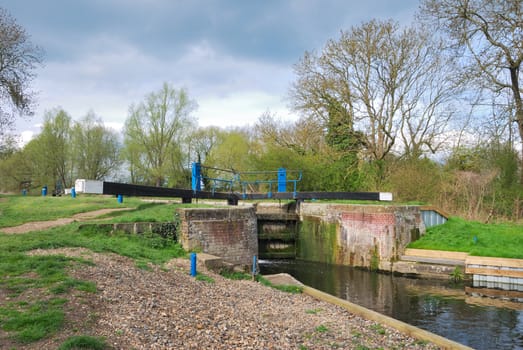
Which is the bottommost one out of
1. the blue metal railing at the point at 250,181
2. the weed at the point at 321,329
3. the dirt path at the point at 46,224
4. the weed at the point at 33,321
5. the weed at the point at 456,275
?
the weed at the point at 456,275

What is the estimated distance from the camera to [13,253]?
23.2 ft

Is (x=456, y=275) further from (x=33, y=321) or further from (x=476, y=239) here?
(x=33, y=321)

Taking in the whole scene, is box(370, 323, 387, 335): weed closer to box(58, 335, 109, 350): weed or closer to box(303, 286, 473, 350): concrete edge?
box(303, 286, 473, 350): concrete edge

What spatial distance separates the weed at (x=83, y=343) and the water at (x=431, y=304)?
6613 millimetres

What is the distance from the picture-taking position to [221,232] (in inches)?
455

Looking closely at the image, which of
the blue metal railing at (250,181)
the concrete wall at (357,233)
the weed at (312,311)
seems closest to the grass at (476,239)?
the concrete wall at (357,233)

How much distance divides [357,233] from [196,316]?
11.4 metres

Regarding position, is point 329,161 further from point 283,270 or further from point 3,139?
point 3,139

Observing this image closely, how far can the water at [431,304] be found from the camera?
8.14 metres

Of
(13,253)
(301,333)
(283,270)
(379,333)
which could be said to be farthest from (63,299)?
(283,270)

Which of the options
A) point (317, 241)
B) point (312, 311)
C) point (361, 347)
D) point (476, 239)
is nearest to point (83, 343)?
point (361, 347)

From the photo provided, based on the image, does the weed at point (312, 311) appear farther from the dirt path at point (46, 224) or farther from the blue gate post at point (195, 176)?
the blue gate post at point (195, 176)

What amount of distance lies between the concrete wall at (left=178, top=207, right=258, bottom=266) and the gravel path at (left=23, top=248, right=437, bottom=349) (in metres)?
2.65

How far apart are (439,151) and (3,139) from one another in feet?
83.0
